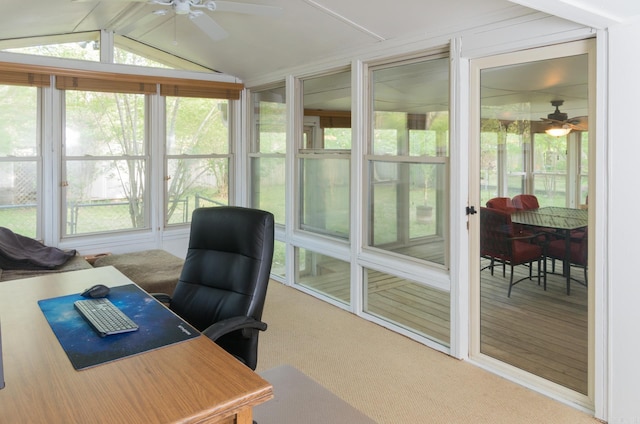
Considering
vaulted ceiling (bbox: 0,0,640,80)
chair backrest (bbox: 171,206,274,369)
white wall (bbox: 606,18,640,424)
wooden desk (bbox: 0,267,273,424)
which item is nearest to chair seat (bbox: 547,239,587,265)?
white wall (bbox: 606,18,640,424)

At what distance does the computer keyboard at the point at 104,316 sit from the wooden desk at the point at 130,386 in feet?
0.48

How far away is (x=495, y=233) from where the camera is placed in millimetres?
3080

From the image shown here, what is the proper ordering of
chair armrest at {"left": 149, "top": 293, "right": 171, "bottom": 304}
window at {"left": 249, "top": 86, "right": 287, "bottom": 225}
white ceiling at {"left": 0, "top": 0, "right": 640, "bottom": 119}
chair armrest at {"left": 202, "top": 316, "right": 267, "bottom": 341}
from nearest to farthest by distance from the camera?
chair armrest at {"left": 202, "top": 316, "right": 267, "bottom": 341} < chair armrest at {"left": 149, "top": 293, "right": 171, "bottom": 304} < white ceiling at {"left": 0, "top": 0, "right": 640, "bottom": 119} < window at {"left": 249, "top": 86, "right": 287, "bottom": 225}

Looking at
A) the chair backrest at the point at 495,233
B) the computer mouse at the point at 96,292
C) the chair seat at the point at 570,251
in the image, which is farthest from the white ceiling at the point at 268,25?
the computer mouse at the point at 96,292

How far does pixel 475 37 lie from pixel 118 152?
365 cm

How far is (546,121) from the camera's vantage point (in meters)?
2.75

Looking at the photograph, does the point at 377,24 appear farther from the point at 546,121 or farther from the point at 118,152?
the point at 118,152

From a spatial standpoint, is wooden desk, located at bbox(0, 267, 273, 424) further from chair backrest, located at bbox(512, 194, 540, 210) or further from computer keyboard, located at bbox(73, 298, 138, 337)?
chair backrest, located at bbox(512, 194, 540, 210)

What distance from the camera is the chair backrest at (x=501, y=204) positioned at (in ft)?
9.79

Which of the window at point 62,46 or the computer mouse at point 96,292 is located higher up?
the window at point 62,46

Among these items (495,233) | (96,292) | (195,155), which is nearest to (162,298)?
(96,292)

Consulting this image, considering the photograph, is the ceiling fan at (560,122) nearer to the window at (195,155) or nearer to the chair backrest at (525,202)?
the chair backrest at (525,202)

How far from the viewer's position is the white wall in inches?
88.5

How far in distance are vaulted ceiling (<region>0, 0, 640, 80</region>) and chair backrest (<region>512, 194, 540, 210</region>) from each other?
102 centimetres
